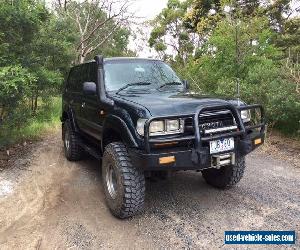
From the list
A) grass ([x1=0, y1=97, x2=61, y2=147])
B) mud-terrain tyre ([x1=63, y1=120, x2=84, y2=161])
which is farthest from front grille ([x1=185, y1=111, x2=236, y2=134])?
grass ([x1=0, y1=97, x2=61, y2=147])

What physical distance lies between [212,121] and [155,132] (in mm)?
694

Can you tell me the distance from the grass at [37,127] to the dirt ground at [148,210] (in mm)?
1544

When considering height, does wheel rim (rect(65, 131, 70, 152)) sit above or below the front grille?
below

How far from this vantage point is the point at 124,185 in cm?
379

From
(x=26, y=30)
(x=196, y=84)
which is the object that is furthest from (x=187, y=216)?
(x=196, y=84)

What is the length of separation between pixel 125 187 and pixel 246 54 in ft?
23.7

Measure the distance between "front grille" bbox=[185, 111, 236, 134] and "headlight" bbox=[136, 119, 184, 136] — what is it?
0.09 metres

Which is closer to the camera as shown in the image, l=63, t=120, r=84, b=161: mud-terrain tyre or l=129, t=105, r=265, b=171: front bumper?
l=129, t=105, r=265, b=171: front bumper

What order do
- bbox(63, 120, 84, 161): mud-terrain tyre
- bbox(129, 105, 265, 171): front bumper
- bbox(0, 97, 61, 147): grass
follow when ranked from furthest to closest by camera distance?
bbox(0, 97, 61, 147): grass
bbox(63, 120, 84, 161): mud-terrain tyre
bbox(129, 105, 265, 171): front bumper

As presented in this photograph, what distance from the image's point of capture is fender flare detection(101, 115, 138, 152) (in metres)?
3.75

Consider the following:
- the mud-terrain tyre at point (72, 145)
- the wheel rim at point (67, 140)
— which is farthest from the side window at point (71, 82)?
the wheel rim at point (67, 140)

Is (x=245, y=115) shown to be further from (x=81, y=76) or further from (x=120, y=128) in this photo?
(x=81, y=76)

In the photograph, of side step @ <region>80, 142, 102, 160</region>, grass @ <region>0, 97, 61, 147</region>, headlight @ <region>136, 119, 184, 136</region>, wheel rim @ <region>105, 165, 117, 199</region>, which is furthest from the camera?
grass @ <region>0, 97, 61, 147</region>

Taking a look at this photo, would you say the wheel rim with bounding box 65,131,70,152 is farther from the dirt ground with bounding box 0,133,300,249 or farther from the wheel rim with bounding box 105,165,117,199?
the wheel rim with bounding box 105,165,117,199
